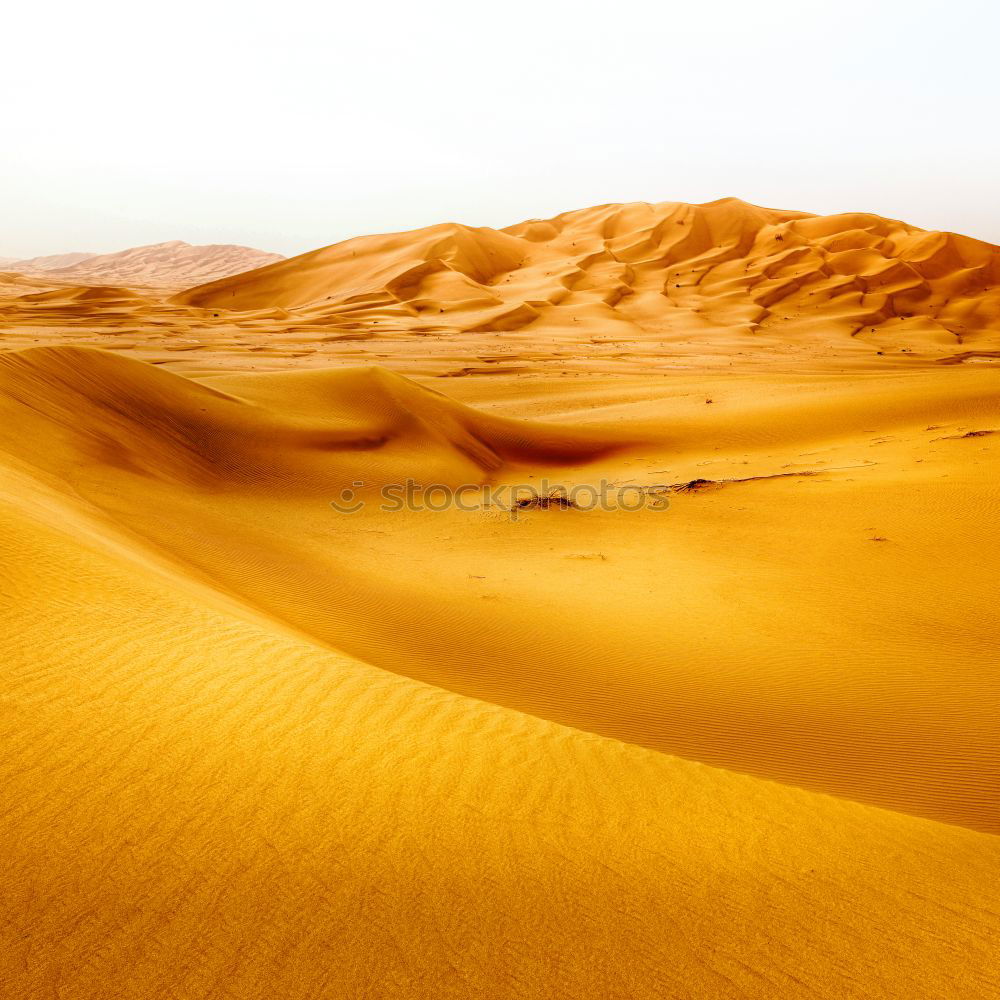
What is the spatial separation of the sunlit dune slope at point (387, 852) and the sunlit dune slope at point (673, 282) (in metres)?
33.3

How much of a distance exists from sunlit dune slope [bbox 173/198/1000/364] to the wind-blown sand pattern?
25.1 meters

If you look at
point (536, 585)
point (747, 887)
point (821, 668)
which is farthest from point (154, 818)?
point (536, 585)

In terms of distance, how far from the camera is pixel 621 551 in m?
8.60

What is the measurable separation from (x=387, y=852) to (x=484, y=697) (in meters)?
2.73

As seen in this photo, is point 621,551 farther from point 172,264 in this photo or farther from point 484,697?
point 172,264

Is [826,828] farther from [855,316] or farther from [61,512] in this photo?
[855,316]

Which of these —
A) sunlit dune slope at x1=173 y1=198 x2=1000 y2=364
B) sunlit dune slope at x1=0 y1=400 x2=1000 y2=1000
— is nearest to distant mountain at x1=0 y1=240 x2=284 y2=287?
sunlit dune slope at x1=173 y1=198 x2=1000 y2=364

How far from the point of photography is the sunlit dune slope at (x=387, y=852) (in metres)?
1.88

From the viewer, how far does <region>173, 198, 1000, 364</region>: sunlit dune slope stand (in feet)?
129

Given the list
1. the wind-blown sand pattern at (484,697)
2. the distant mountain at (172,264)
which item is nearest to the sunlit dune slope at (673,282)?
the wind-blown sand pattern at (484,697)

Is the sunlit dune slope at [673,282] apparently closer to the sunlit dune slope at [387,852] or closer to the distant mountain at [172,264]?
the sunlit dune slope at [387,852]

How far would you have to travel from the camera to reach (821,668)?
18.2ft

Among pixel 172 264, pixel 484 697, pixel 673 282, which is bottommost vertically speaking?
pixel 484 697

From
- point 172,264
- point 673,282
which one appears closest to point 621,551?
point 673,282
